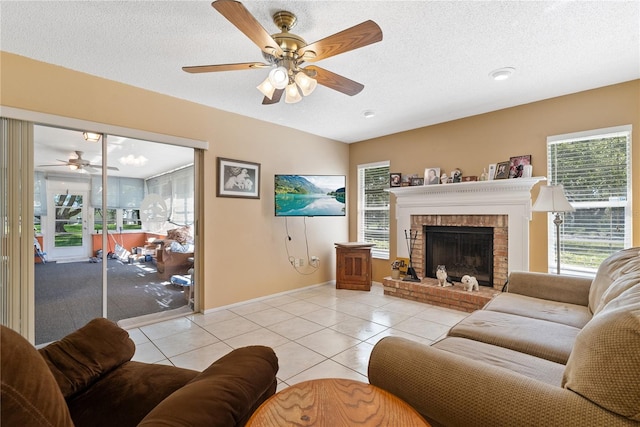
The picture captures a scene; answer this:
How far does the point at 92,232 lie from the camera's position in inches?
110

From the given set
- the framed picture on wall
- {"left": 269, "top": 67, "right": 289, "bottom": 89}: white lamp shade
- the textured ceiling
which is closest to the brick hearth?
the framed picture on wall

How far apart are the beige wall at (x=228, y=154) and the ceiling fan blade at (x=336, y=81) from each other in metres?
1.91

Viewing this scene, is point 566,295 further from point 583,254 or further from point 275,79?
point 275,79

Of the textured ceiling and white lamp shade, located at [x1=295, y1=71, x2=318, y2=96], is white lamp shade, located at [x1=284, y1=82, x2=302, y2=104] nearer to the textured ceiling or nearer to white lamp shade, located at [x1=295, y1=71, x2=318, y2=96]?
white lamp shade, located at [x1=295, y1=71, x2=318, y2=96]

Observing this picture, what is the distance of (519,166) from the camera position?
3.29 metres

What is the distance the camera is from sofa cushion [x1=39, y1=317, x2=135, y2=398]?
106cm

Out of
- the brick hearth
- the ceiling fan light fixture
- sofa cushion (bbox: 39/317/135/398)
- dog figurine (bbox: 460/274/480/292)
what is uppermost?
the ceiling fan light fixture

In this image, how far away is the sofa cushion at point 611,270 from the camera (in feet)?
5.55

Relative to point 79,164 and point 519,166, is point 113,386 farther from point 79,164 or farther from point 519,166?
point 519,166

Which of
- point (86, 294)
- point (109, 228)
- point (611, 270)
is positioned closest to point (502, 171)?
point (611, 270)

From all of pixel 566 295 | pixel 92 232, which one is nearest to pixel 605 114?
pixel 566 295

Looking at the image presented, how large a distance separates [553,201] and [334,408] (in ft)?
9.34

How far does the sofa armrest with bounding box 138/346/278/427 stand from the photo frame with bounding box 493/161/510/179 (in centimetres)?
345

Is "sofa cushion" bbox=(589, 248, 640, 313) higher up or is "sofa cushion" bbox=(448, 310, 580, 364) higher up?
"sofa cushion" bbox=(589, 248, 640, 313)
